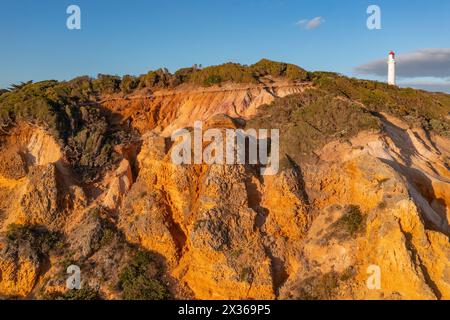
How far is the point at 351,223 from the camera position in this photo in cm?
1390

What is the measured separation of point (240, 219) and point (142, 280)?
13.9ft

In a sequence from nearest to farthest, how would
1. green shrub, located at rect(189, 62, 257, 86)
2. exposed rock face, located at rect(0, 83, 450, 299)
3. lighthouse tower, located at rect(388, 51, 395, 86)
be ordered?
exposed rock face, located at rect(0, 83, 450, 299), green shrub, located at rect(189, 62, 257, 86), lighthouse tower, located at rect(388, 51, 395, 86)

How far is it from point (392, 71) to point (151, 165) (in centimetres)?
2153

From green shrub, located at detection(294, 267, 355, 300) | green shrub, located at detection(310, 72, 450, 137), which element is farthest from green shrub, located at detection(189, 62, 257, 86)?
green shrub, located at detection(294, 267, 355, 300)

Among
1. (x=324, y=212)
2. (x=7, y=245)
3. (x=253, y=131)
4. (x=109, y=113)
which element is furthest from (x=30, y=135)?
(x=324, y=212)

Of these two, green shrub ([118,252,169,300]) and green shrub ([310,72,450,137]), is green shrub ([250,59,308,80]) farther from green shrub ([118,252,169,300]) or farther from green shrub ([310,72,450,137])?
green shrub ([118,252,169,300])

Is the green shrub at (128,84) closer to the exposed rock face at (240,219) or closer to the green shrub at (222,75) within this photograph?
the green shrub at (222,75)

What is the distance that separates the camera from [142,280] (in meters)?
14.4

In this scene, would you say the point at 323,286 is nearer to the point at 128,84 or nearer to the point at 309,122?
the point at 309,122

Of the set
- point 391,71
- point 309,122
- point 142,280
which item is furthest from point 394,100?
point 142,280
